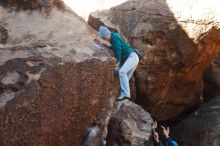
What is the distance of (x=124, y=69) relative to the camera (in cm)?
763

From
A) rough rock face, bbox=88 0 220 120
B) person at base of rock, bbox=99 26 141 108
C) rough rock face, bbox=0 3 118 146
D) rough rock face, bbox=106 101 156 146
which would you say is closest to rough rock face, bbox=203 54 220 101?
rough rock face, bbox=88 0 220 120

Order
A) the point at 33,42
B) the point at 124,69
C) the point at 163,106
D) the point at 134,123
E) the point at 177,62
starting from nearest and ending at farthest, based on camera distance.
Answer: the point at 33,42 < the point at 124,69 < the point at 134,123 < the point at 177,62 < the point at 163,106

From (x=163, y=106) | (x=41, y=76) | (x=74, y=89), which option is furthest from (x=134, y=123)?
(x=163, y=106)

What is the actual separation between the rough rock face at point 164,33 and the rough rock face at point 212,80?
100 inches

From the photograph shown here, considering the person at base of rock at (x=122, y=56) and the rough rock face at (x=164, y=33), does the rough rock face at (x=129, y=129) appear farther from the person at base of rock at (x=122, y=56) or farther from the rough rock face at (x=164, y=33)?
the rough rock face at (x=164, y=33)

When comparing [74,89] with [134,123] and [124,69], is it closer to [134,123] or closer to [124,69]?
[124,69]

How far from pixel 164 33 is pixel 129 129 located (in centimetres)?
328

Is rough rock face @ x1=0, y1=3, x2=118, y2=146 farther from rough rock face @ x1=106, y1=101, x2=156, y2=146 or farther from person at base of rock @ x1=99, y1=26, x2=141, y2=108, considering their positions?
rough rock face @ x1=106, y1=101, x2=156, y2=146

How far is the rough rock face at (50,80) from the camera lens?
6051 mm

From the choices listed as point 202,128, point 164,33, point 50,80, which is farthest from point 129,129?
point 202,128

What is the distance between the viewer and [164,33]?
1082 cm

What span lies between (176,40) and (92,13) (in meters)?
2.09

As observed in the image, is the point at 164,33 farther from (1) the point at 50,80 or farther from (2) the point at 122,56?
(1) the point at 50,80

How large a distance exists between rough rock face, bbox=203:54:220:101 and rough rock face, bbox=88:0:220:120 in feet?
8.34
